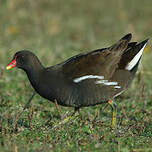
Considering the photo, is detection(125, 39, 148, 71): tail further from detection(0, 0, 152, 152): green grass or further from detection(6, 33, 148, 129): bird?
detection(0, 0, 152, 152): green grass

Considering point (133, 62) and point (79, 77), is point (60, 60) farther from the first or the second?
point (79, 77)

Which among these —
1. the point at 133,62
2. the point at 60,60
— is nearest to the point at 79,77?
the point at 133,62

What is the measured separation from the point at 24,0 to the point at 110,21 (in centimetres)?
274

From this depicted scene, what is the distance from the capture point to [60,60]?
810cm

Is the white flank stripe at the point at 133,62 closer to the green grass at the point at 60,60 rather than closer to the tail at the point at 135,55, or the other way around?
the tail at the point at 135,55

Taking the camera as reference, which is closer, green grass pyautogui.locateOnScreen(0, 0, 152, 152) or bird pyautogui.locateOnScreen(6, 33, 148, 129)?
green grass pyautogui.locateOnScreen(0, 0, 152, 152)

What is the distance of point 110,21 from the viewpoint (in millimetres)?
12352

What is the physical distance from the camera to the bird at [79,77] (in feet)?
14.6

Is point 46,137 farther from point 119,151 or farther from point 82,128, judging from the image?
point 119,151

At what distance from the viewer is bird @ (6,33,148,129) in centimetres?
445

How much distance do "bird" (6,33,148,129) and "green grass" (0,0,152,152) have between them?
10.5 inches

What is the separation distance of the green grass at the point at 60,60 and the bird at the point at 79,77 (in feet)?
0.87

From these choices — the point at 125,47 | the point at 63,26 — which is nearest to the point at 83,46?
the point at 63,26

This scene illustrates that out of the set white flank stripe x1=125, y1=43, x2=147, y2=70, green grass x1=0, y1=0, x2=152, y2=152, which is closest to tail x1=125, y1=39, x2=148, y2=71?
white flank stripe x1=125, y1=43, x2=147, y2=70
